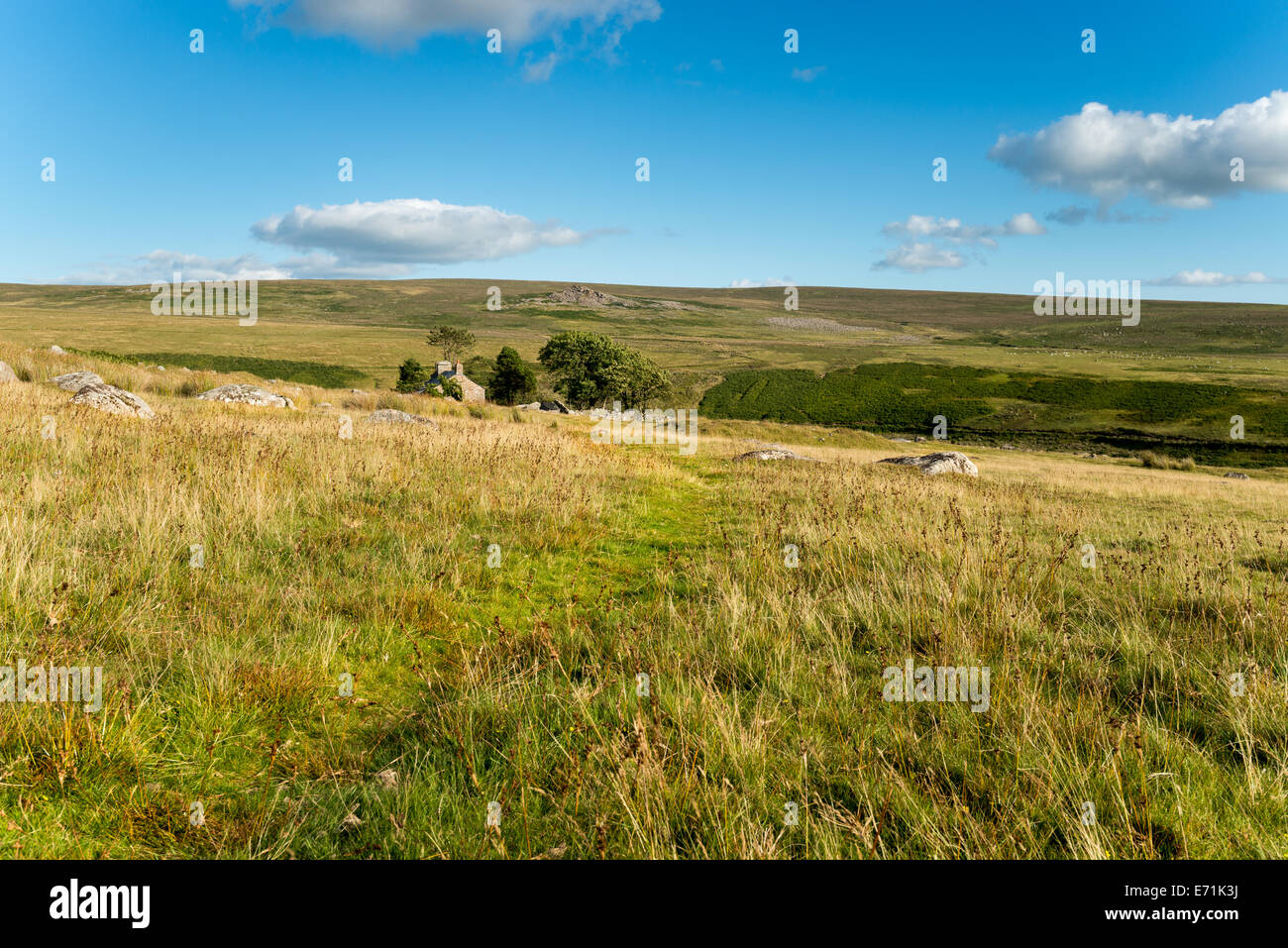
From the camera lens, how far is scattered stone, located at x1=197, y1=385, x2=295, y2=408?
1934 cm

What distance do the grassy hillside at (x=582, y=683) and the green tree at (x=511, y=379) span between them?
72.1m

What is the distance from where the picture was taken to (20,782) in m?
2.72

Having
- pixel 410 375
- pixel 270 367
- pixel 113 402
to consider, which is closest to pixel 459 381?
pixel 410 375

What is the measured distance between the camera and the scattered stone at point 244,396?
19.3m

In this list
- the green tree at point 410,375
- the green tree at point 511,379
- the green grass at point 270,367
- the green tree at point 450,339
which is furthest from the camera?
the green tree at point 450,339

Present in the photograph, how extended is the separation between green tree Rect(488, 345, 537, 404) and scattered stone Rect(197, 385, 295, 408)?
5662cm

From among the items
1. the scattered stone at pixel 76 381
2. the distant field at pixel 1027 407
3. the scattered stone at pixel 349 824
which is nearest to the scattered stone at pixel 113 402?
the scattered stone at pixel 76 381

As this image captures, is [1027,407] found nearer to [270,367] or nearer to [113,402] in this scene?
[113,402]

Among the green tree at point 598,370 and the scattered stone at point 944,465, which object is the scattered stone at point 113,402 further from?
the green tree at point 598,370

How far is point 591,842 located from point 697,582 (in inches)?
140
